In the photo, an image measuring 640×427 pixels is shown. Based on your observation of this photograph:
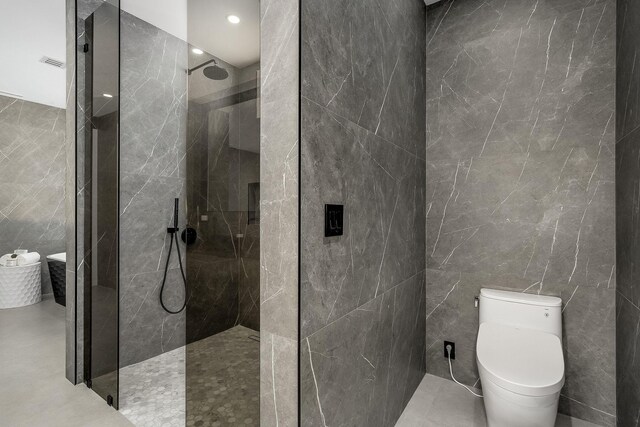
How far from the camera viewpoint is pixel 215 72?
1.17 meters

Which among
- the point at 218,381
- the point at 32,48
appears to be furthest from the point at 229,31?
the point at 32,48

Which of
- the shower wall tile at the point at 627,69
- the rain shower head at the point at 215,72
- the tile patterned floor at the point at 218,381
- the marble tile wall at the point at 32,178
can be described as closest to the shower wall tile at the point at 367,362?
the tile patterned floor at the point at 218,381

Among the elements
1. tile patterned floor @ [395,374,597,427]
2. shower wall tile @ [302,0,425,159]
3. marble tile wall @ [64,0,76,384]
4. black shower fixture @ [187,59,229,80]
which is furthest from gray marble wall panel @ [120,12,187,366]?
tile patterned floor @ [395,374,597,427]

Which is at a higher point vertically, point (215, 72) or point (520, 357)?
point (215, 72)

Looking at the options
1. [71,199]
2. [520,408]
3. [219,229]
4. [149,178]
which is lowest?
[520,408]

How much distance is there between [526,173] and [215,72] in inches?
76.1

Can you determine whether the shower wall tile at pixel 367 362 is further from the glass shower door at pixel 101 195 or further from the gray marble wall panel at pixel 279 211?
the glass shower door at pixel 101 195

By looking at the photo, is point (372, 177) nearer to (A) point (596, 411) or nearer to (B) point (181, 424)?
(B) point (181, 424)

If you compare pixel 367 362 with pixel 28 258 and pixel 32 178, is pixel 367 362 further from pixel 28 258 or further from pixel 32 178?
pixel 32 178

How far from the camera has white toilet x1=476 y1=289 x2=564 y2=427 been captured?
1.32 meters

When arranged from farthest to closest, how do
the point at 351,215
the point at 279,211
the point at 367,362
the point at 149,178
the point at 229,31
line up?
the point at 149,178 → the point at 367,362 → the point at 351,215 → the point at 229,31 → the point at 279,211

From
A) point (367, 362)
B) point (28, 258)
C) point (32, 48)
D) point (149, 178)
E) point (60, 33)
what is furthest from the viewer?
point (28, 258)

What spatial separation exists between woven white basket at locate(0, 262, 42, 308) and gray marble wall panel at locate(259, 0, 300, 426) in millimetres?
4055

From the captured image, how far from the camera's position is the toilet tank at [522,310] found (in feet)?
5.82
